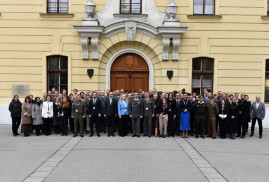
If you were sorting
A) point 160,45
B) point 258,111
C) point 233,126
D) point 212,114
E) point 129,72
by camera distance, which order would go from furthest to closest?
point 129,72
point 160,45
point 258,111
point 233,126
point 212,114

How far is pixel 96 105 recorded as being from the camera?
1259cm

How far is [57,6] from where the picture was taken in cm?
1534

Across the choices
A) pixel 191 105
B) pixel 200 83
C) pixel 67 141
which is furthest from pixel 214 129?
pixel 67 141

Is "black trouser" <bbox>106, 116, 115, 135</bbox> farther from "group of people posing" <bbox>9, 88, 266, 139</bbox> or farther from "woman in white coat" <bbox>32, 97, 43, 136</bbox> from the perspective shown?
"woman in white coat" <bbox>32, 97, 43, 136</bbox>

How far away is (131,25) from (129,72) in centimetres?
230

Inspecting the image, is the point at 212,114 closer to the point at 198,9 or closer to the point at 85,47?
the point at 198,9

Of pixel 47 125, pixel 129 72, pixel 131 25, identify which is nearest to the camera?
pixel 47 125

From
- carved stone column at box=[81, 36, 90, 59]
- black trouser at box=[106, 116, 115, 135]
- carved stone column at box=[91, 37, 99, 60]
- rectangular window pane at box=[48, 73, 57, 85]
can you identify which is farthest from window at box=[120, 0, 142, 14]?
black trouser at box=[106, 116, 115, 135]

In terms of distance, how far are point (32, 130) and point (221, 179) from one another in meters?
8.87

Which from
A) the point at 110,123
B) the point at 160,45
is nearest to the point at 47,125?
the point at 110,123

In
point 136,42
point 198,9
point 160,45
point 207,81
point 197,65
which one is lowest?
point 207,81

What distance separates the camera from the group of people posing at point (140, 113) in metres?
12.5

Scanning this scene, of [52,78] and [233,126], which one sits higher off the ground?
[52,78]

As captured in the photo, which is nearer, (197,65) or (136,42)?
(136,42)
